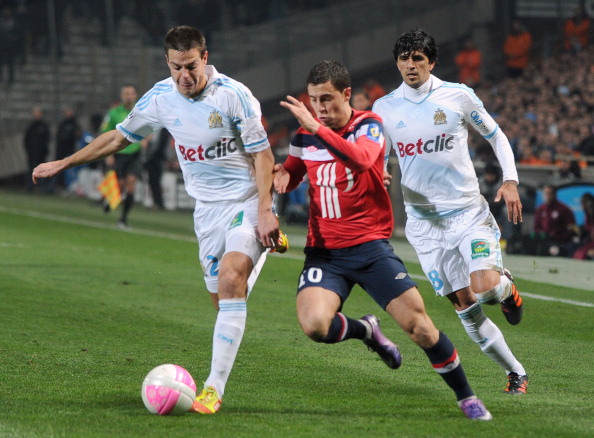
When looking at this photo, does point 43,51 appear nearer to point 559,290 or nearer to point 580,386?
point 559,290

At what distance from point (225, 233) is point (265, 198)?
1.33ft

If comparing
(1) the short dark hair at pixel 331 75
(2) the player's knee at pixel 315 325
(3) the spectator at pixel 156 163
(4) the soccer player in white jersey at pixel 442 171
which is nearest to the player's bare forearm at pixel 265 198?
(2) the player's knee at pixel 315 325

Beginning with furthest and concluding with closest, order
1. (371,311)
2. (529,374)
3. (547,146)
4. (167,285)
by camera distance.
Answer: (547,146), (167,285), (371,311), (529,374)

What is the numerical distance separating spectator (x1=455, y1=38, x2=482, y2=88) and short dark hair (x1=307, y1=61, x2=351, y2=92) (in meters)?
21.7

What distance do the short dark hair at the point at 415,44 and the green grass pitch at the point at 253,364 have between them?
2.19 meters

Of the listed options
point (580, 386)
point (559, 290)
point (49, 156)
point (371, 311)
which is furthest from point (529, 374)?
point (49, 156)

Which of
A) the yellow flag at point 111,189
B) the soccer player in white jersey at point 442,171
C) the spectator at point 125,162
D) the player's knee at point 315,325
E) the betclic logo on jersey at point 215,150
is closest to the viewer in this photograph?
the player's knee at point 315,325

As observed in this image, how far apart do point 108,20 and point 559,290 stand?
21.2 meters

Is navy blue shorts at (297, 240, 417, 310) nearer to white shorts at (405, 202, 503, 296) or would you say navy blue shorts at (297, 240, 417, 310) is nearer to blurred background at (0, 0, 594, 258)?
white shorts at (405, 202, 503, 296)

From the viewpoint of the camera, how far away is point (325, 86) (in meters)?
6.23

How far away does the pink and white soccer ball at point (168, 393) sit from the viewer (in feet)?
20.4

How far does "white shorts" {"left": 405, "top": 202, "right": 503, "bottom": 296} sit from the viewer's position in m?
7.29

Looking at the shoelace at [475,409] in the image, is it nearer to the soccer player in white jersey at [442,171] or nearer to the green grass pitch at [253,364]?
the green grass pitch at [253,364]

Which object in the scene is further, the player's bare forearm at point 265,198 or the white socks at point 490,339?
the white socks at point 490,339
